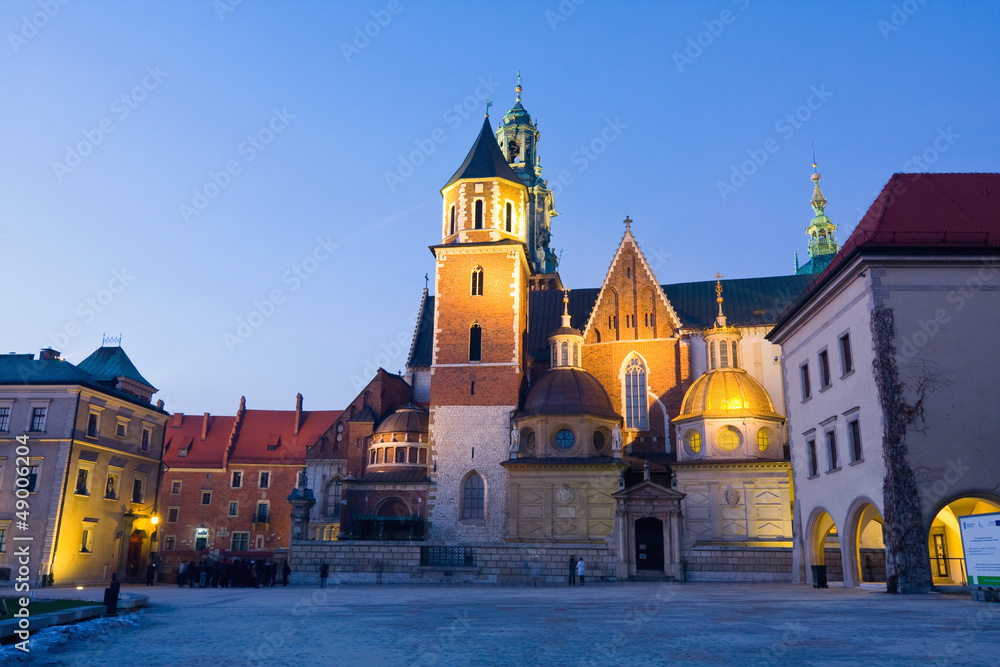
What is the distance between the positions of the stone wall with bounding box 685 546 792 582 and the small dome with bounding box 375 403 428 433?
17.9 metres

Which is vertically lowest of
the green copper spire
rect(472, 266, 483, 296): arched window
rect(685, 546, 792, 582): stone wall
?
rect(685, 546, 792, 582): stone wall

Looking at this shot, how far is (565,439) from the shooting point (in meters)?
41.5

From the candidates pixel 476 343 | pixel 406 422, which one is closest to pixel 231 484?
pixel 406 422

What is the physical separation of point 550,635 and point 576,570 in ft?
66.5

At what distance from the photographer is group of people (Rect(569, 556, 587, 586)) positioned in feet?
100

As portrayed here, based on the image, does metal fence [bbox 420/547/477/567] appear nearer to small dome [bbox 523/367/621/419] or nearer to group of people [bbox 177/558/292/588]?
group of people [bbox 177/558/292/588]

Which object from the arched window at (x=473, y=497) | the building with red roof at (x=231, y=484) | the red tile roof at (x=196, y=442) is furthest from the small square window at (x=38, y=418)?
the red tile roof at (x=196, y=442)

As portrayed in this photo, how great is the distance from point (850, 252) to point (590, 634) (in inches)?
622

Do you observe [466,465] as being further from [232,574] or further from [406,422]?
[232,574]

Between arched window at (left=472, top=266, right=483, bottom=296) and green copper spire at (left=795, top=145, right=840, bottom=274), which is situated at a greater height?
green copper spire at (left=795, top=145, right=840, bottom=274)

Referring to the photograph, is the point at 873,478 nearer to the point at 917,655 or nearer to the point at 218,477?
the point at 917,655

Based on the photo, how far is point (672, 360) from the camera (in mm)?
46031

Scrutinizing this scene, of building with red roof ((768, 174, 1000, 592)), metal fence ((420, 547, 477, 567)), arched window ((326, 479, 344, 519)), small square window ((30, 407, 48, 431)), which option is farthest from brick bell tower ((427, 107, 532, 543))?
building with red roof ((768, 174, 1000, 592))

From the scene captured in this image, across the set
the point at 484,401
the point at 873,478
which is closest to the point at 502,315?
the point at 484,401
